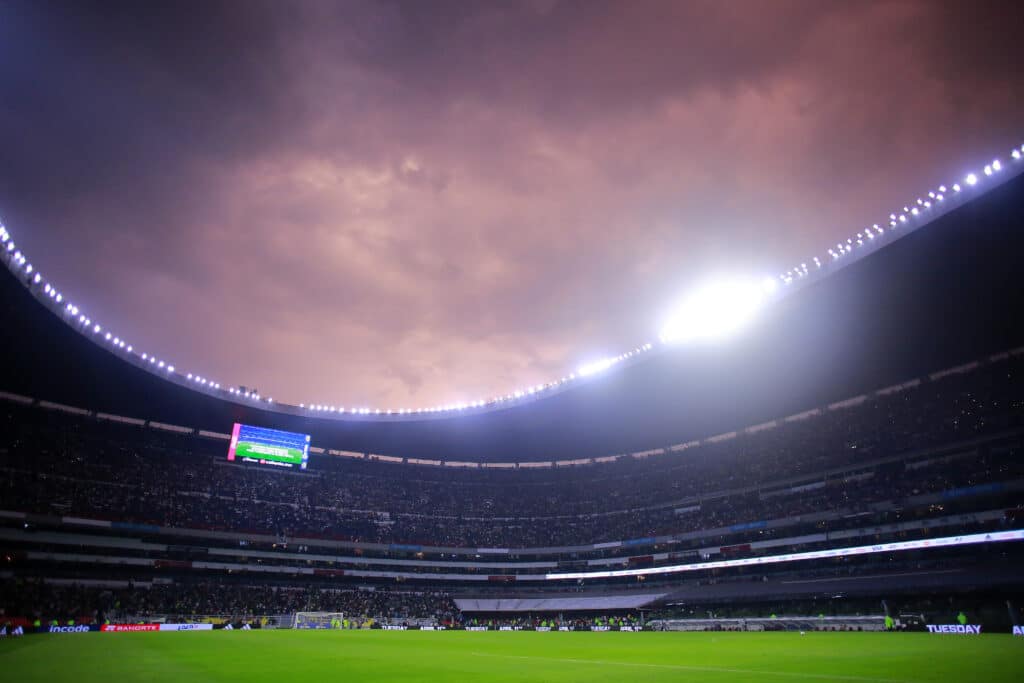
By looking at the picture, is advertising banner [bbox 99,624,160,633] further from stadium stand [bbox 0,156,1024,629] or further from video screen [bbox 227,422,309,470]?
video screen [bbox 227,422,309,470]

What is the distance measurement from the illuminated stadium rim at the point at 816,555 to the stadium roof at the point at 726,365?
1541 centimetres

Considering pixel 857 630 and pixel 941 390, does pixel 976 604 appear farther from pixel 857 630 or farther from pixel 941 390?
pixel 941 390

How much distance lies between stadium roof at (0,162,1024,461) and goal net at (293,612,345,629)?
20.7 m

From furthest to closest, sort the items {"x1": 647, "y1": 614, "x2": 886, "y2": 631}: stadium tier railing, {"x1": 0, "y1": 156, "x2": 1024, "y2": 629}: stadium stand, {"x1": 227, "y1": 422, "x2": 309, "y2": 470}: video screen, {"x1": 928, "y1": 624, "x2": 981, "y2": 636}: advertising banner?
{"x1": 227, "y1": 422, "x2": 309, "y2": 470}: video screen < {"x1": 0, "y1": 156, "x2": 1024, "y2": 629}: stadium stand < {"x1": 647, "y1": 614, "x2": 886, "y2": 631}: stadium tier railing < {"x1": 928, "y1": 624, "x2": 981, "y2": 636}: advertising banner

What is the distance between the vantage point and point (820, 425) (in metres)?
60.3

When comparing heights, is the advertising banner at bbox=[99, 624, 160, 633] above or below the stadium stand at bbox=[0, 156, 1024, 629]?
below

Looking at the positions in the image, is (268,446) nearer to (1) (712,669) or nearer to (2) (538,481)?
(2) (538,481)

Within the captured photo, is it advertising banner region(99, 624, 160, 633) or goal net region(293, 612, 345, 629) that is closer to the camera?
advertising banner region(99, 624, 160, 633)

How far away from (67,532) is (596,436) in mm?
54742

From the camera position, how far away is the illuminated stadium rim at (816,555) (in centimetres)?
3672

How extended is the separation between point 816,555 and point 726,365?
57.0ft

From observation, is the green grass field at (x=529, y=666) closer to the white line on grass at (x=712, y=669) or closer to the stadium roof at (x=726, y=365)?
the white line on grass at (x=712, y=669)

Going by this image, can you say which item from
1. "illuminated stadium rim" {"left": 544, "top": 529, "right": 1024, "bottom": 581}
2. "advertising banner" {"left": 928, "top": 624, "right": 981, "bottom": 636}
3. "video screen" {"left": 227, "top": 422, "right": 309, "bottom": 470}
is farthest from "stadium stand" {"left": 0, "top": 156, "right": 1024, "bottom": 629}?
"video screen" {"left": 227, "top": 422, "right": 309, "bottom": 470}

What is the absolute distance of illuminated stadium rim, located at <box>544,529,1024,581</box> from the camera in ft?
120
